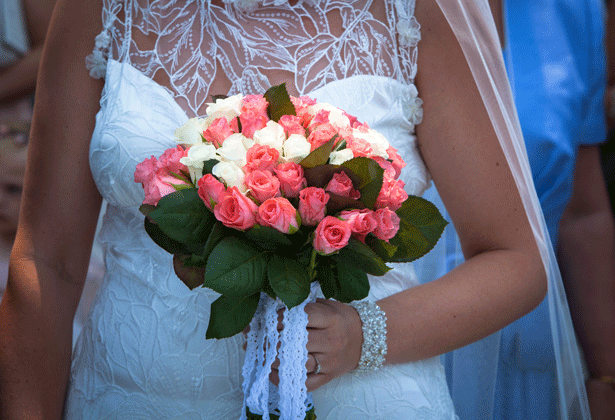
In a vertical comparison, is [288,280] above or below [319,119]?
below

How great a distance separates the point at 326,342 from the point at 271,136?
0.49 meters

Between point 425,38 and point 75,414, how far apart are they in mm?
1540

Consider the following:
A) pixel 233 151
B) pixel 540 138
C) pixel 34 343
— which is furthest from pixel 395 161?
pixel 540 138

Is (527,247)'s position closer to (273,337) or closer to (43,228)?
(273,337)

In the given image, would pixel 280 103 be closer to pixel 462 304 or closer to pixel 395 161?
pixel 395 161

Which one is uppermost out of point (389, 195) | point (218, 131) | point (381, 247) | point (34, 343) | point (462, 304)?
point (218, 131)

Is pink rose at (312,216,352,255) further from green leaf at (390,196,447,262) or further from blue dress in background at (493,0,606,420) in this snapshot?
blue dress in background at (493,0,606,420)

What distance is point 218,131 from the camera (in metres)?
1.06

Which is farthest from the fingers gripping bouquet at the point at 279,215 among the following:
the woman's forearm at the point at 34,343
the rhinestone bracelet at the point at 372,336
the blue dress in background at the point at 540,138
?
the blue dress in background at the point at 540,138

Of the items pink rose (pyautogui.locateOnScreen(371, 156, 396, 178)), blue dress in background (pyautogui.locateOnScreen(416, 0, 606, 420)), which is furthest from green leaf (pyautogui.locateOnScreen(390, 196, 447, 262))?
blue dress in background (pyautogui.locateOnScreen(416, 0, 606, 420))

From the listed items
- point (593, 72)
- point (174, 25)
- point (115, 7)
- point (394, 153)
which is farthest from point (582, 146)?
point (115, 7)

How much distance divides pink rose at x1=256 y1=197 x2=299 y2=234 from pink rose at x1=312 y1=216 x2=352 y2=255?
2.2 inches

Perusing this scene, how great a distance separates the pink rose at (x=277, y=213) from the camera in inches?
36.3

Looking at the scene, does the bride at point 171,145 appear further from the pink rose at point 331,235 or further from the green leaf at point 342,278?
the pink rose at point 331,235
